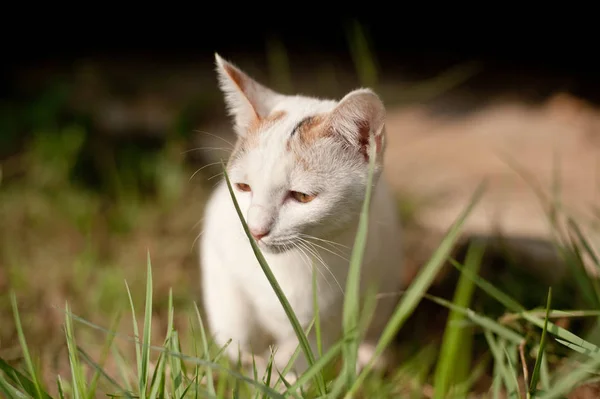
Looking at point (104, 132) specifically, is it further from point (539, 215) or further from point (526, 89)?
point (526, 89)

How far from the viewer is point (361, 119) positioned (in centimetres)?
134

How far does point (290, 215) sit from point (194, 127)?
1791 mm

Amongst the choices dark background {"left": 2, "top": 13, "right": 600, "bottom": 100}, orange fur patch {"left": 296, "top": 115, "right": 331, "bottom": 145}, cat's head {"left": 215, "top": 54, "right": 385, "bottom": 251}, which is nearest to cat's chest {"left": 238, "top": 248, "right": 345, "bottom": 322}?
cat's head {"left": 215, "top": 54, "right": 385, "bottom": 251}

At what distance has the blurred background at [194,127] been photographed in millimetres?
2262

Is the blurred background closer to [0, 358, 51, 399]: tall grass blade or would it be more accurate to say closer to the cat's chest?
the cat's chest

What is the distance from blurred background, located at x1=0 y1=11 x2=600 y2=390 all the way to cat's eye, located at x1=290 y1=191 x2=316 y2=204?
43 centimetres

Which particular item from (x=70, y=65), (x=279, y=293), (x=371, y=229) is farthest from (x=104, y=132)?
(x=279, y=293)

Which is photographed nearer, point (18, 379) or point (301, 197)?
point (18, 379)

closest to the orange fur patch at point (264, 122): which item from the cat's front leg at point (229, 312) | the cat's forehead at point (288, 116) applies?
the cat's forehead at point (288, 116)

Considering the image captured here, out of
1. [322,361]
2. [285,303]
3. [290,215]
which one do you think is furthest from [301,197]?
[322,361]

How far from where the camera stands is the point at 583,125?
3057 millimetres

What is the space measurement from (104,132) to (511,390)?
2.44 meters

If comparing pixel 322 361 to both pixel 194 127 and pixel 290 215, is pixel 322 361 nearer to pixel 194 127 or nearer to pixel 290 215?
pixel 290 215

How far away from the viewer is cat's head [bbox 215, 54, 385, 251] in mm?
1323
